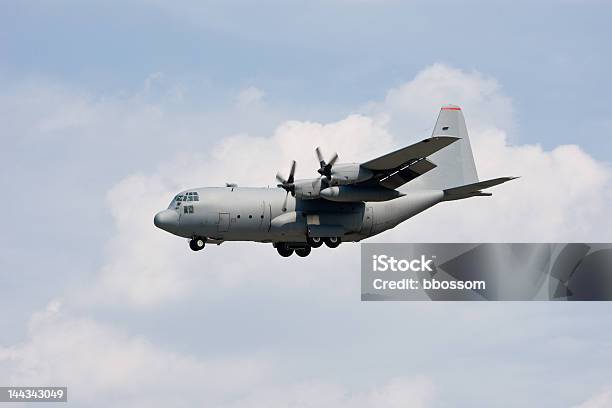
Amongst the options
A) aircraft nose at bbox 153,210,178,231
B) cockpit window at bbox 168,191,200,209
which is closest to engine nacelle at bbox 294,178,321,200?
cockpit window at bbox 168,191,200,209

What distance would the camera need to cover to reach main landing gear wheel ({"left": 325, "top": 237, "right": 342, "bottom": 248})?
166 feet

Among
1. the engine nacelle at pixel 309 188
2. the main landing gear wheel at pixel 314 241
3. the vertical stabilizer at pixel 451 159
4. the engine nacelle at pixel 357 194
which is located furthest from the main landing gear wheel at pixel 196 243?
the vertical stabilizer at pixel 451 159

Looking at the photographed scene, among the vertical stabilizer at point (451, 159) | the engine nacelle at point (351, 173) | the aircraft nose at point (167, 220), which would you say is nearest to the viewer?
the engine nacelle at point (351, 173)

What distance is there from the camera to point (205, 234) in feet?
161

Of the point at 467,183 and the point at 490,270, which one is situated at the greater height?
the point at 467,183

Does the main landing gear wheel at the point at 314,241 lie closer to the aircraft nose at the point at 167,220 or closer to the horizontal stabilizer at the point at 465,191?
the aircraft nose at the point at 167,220

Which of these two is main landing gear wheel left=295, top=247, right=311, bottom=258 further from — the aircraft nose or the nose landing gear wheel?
the aircraft nose

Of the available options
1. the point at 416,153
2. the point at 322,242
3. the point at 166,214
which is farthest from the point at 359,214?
the point at 166,214

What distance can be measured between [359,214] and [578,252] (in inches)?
455

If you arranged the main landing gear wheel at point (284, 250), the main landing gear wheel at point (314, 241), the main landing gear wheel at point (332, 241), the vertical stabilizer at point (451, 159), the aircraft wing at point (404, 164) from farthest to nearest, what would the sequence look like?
the vertical stabilizer at point (451, 159)
the main landing gear wheel at point (284, 250)
the main landing gear wheel at point (332, 241)
the main landing gear wheel at point (314, 241)
the aircraft wing at point (404, 164)

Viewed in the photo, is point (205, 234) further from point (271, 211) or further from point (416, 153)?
point (416, 153)

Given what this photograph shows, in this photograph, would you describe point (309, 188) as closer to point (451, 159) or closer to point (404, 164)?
point (404, 164)

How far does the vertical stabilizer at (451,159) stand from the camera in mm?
53406

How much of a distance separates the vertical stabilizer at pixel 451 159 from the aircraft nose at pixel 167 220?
11.4 metres
